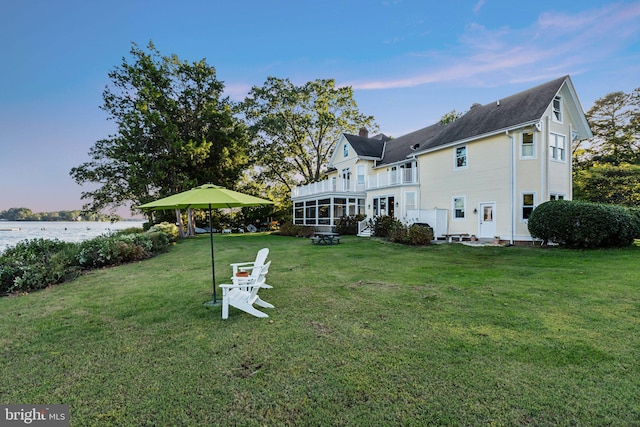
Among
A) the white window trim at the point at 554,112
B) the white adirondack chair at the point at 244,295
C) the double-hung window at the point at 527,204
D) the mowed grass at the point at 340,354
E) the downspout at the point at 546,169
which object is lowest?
the mowed grass at the point at 340,354

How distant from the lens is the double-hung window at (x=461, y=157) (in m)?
17.1

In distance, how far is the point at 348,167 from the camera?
2722 centimetres

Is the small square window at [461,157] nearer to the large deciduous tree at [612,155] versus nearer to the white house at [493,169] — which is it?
the white house at [493,169]

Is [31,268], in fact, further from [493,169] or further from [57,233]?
[493,169]

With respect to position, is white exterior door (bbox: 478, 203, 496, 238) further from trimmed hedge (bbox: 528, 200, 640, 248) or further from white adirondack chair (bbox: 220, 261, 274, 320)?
white adirondack chair (bbox: 220, 261, 274, 320)

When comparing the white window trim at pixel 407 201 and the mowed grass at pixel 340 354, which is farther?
the white window trim at pixel 407 201

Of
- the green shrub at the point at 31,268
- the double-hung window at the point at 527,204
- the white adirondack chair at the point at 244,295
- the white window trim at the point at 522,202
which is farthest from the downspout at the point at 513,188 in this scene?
the green shrub at the point at 31,268

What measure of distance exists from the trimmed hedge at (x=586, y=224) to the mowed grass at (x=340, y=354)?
5.61 metres

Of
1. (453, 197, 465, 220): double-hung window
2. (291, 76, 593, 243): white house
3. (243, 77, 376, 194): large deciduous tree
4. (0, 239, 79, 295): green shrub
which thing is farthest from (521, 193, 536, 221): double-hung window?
(243, 77, 376, 194): large deciduous tree

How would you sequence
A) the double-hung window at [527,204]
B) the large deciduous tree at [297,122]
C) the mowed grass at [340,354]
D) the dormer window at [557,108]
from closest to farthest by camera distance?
1. the mowed grass at [340,354]
2. the double-hung window at [527,204]
3. the dormer window at [557,108]
4. the large deciduous tree at [297,122]

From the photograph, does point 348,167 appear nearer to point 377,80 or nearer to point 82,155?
point 377,80

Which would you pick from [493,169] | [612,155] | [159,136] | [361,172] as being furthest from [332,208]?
[612,155]

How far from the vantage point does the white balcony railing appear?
67.1ft

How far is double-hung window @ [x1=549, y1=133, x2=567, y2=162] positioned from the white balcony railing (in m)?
7.38
